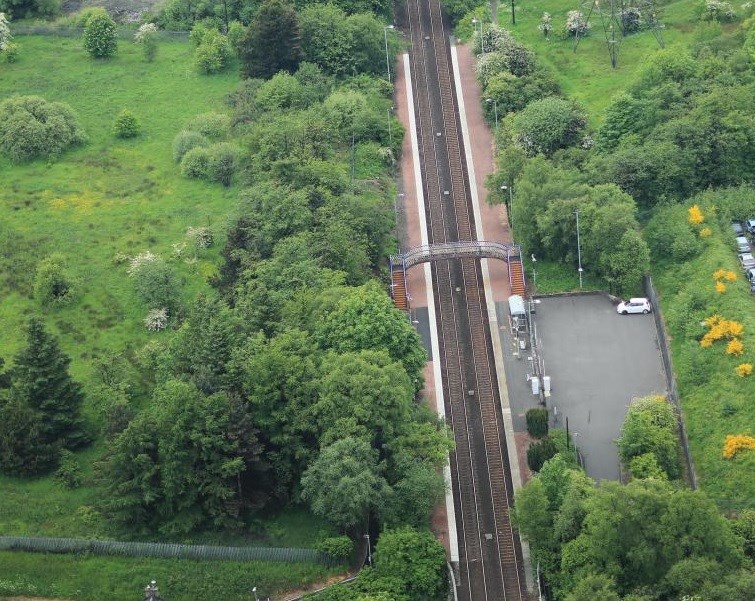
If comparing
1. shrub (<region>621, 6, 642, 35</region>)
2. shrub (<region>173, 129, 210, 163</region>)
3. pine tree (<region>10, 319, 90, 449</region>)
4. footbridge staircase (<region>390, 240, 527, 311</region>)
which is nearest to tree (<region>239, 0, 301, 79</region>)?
shrub (<region>173, 129, 210, 163</region>)

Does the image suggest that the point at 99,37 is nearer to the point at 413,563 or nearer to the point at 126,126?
the point at 126,126

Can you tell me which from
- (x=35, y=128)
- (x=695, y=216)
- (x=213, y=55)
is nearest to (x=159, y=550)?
(x=695, y=216)

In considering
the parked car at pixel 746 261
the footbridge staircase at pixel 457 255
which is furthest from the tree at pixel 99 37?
the parked car at pixel 746 261

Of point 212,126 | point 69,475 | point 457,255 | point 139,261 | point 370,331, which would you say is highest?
point 212,126

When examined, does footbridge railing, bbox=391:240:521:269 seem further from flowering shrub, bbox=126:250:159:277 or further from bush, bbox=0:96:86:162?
bush, bbox=0:96:86:162

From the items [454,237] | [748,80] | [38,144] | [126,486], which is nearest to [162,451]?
[126,486]

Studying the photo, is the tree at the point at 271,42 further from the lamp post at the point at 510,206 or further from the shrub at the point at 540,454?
the shrub at the point at 540,454
